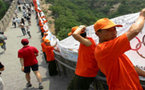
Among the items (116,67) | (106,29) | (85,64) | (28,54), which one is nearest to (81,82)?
(85,64)

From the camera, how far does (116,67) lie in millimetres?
2014

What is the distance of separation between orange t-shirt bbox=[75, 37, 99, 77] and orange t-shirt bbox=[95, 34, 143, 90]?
97 cm

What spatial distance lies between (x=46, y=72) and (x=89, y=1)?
210 feet

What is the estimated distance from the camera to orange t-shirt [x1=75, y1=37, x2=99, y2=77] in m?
3.06

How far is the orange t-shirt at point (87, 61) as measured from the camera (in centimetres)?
306

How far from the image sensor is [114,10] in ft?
211

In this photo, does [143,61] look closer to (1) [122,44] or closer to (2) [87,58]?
(2) [87,58]

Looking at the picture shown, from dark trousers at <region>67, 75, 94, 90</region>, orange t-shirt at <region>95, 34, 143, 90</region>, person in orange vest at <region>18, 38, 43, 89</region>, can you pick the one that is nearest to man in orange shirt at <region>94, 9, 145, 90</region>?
orange t-shirt at <region>95, 34, 143, 90</region>

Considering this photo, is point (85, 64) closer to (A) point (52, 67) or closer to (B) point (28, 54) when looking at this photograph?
(B) point (28, 54)

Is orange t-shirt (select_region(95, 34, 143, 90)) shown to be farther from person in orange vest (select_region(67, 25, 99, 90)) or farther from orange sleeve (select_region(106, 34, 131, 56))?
person in orange vest (select_region(67, 25, 99, 90))

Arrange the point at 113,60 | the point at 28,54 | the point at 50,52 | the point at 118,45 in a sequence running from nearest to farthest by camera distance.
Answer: the point at 118,45, the point at 113,60, the point at 28,54, the point at 50,52

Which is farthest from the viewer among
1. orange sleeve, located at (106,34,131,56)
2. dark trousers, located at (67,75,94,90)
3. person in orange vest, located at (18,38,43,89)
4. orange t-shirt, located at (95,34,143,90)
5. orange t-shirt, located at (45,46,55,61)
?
orange t-shirt, located at (45,46,55,61)

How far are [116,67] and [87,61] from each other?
115 cm

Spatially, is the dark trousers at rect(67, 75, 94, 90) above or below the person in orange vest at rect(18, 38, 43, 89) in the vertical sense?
below
